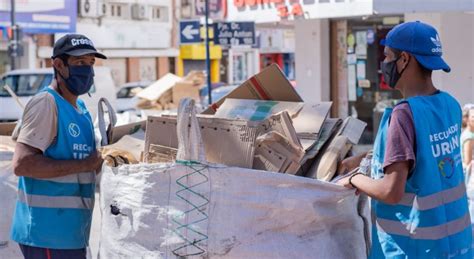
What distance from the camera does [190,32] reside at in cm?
1424

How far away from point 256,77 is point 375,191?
3.43ft

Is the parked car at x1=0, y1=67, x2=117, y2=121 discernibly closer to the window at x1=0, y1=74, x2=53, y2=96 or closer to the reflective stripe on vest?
the window at x1=0, y1=74, x2=53, y2=96

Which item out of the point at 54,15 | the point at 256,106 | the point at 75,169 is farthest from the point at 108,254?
the point at 54,15

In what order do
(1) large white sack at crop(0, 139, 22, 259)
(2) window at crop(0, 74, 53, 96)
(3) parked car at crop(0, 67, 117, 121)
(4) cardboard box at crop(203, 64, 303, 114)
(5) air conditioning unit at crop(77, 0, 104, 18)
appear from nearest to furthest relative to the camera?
(4) cardboard box at crop(203, 64, 303, 114) < (1) large white sack at crop(0, 139, 22, 259) < (3) parked car at crop(0, 67, 117, 121) < (2) window at crop(0, 74, 53, 96) < (5) air conditioning unit at crop(77, 0, 104, 18)

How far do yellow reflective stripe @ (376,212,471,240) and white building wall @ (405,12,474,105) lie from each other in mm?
7217

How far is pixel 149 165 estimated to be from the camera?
2670 millimetres

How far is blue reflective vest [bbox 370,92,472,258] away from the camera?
98.7 inches

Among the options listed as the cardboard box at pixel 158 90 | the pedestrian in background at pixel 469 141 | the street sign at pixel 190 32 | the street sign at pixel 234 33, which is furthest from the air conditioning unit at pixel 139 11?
the pedestrian in background at pixel 469 141

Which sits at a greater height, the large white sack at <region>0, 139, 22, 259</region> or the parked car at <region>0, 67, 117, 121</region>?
the parked car at <region>0, 67, 117, 121</region>

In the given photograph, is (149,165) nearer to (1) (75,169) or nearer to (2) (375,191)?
(1) (75,169)

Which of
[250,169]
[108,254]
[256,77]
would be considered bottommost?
[108,254]

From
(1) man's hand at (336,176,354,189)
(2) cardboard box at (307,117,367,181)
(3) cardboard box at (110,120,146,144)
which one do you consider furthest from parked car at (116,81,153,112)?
(1) man's hand at (336,176,354,189)

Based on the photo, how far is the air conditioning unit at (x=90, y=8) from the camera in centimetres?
2888

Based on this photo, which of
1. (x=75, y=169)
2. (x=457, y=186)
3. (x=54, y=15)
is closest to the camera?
(x=457, y=186)
